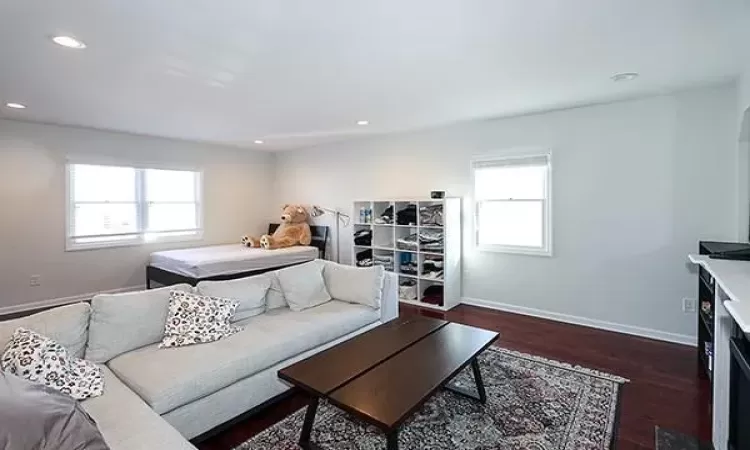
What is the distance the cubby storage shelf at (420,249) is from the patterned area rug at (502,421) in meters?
2.00

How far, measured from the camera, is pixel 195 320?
2.57 metres

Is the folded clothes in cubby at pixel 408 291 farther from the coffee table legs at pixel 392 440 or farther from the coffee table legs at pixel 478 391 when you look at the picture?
the coffee table legs at pixel 392 440

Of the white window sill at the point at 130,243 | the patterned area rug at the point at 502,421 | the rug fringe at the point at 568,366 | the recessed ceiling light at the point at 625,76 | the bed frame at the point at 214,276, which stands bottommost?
the patterned area rug at the point at 502,421

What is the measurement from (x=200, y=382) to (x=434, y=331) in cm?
149

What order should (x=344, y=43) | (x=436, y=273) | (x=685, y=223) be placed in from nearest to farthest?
(x=344, y=43), (x=685, y=223), (x=436, y=273)

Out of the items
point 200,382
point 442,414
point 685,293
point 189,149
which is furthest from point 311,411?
point 189,149

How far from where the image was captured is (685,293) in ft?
11.9

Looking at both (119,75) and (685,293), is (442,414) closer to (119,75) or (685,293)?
(685,293)

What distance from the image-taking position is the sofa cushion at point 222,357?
79.4 inches

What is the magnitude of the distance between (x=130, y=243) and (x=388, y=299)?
13.6ft

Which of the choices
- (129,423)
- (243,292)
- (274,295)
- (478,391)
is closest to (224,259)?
(274,295)

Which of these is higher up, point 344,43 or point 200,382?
point 344,43

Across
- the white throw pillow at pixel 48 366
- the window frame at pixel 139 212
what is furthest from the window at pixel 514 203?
the window frame at pixel 139 212

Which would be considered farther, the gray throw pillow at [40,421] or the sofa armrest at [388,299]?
the sofa armrest at [388,299]
